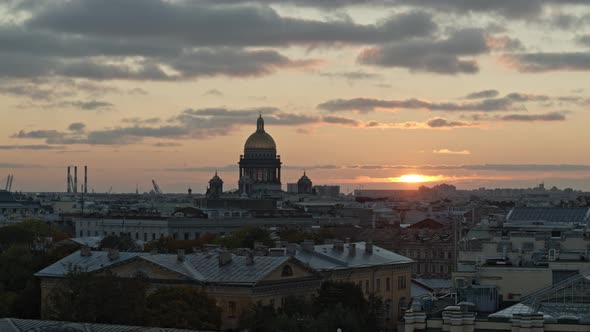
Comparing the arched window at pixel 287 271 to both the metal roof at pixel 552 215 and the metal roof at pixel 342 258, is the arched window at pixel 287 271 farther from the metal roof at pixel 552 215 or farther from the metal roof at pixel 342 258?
the metal roof at pixel 552 215

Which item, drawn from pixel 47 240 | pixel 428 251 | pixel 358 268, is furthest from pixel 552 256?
pixel 428 251

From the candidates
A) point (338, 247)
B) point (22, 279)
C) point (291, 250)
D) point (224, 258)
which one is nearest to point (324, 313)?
point (224, 258)

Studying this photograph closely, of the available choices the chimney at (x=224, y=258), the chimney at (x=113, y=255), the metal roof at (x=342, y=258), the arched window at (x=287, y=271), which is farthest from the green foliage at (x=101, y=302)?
the metal roof at (x=342, y=258)

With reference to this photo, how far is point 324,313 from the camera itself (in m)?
64.8

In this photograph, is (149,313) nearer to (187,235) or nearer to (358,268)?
(358,268)

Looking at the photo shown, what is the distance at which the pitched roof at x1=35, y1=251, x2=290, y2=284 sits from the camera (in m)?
72.9

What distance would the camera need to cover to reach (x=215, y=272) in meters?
74.1

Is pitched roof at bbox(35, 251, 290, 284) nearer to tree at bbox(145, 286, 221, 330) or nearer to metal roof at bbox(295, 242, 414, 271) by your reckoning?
metal roof at bbox(295, 242, 414, 271)

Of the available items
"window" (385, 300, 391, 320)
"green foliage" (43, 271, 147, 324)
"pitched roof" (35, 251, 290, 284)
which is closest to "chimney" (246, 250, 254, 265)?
"pitched roof" (35, 251, 290, 284)

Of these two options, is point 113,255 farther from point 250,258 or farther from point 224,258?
point 250,258

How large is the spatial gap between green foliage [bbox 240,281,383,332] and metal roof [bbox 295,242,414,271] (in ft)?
18.7

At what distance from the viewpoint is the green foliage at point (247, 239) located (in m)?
110

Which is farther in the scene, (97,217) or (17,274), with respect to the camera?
(97,217)

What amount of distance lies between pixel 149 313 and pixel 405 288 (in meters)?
32.9
